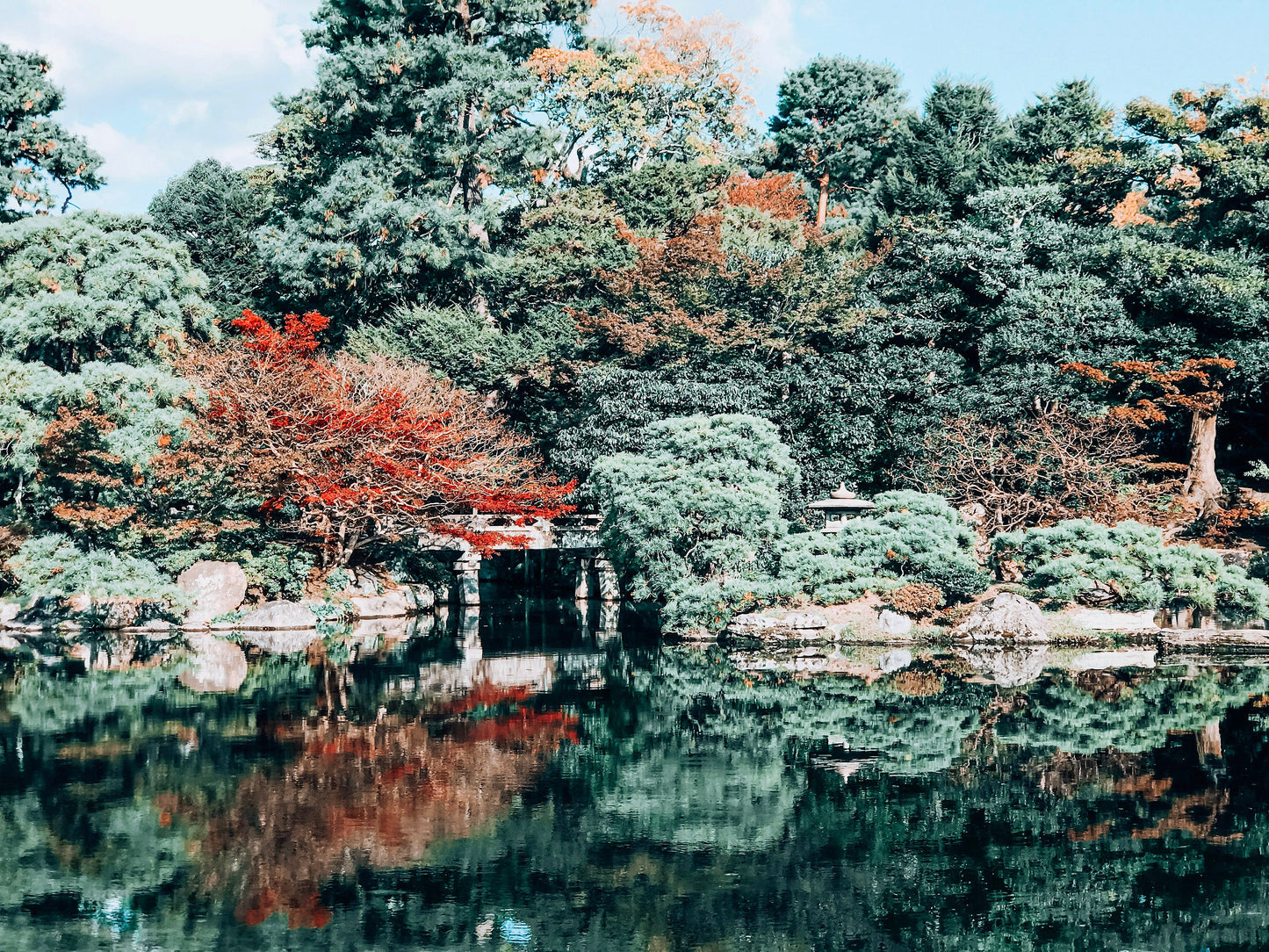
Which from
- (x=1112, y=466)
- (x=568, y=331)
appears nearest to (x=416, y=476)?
(x=568, y=331)

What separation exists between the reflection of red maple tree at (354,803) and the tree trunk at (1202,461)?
738 inches

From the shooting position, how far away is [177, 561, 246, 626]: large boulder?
24109 mm

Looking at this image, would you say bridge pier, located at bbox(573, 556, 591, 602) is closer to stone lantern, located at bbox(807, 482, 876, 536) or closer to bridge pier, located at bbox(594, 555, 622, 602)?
bridge pier, located at bbox(594, 555, 622, 602)

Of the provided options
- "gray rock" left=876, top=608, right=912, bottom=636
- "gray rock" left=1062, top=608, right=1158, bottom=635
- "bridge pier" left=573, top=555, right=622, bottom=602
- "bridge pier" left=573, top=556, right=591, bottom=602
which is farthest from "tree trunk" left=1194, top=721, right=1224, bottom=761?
"bridge pier" left=573, top=556, right=591, bottom=602

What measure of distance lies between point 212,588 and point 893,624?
1415cm

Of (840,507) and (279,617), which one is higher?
(840,507)

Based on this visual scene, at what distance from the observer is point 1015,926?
7.83 meters

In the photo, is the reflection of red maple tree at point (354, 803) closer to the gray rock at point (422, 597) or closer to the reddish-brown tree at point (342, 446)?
the reddish-brown tree at point (342, 446)

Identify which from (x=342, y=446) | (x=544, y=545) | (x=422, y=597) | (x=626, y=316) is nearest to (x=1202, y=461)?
(x=626, y=316)

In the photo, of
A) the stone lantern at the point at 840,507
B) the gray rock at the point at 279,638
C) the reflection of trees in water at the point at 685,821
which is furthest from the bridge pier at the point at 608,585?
the reflection of trees in water at the point at 685,821

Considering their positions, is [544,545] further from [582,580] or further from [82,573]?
[82,573]

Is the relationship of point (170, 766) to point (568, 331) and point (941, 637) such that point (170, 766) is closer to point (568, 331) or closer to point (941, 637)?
point (941, 637)

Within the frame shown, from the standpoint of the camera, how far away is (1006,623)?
20.6 meters

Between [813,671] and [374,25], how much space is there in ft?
77.2
